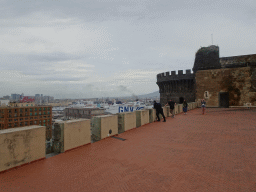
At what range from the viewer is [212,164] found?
362 centimetres

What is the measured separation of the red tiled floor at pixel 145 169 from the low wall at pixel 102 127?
718mm

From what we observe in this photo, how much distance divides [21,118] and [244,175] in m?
74.5

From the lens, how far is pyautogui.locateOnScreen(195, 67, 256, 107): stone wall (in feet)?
65.5

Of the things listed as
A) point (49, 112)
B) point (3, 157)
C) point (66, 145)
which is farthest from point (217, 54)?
point (49, 112)

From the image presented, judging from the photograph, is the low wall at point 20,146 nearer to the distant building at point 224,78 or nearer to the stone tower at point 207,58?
the distant building at point 224,78

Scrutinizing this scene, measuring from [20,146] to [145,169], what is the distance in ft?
9.87

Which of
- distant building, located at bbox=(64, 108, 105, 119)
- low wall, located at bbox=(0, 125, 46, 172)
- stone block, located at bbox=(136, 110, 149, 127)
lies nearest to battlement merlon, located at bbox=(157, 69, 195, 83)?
stone block, located at bbox=(136, 110, 149, 127)

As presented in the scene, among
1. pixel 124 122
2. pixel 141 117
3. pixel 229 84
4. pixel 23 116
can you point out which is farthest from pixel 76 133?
pixel 23 116

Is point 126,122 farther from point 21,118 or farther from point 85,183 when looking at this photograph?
point 21,118

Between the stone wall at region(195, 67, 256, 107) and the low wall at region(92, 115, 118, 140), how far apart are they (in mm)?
20141

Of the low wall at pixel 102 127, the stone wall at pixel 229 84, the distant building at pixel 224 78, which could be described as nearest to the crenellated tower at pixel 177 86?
the distant building at pixel 224 78

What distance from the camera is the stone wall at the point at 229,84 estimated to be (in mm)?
19969

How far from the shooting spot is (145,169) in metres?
3.46

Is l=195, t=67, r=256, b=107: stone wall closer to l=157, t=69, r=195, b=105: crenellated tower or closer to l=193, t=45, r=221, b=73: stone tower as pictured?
l=193, t=45, r=221, b=73: stone tower
